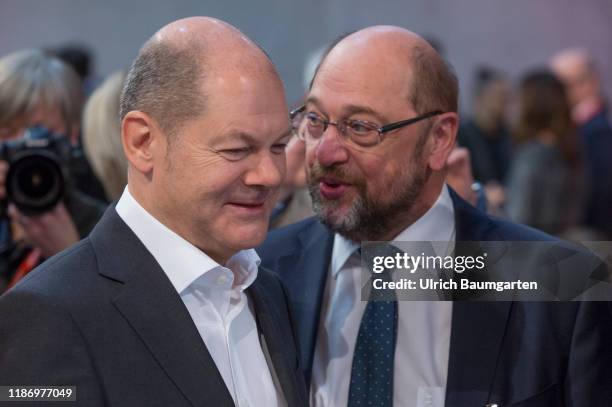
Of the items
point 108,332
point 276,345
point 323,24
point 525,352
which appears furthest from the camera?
point 323,24

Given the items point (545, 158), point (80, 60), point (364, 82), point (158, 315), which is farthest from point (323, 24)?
point (158, 315)

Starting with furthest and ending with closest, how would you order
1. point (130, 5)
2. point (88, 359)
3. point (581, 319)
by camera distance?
point (130, 5), point (581, 319), point (88, 359)

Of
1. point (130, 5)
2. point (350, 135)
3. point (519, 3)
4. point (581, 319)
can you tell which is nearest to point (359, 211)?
point (350, 135)

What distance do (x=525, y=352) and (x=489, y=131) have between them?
4271mm

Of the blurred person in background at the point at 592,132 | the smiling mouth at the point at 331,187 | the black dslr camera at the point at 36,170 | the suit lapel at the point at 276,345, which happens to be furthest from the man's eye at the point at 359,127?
the blurred person in background at the point at 592,132

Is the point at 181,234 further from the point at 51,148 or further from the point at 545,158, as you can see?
the point at 545,158

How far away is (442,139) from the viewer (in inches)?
98.3

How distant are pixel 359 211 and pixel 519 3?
577 centimetres

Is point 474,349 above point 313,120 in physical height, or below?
below

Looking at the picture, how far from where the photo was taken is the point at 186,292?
1.86 meters

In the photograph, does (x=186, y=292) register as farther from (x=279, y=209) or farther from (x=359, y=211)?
(x=279, y=209)

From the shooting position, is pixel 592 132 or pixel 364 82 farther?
pixel 592 132

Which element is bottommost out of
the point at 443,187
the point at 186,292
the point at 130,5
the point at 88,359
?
the point at 88,359

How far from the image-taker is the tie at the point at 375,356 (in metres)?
2.27
